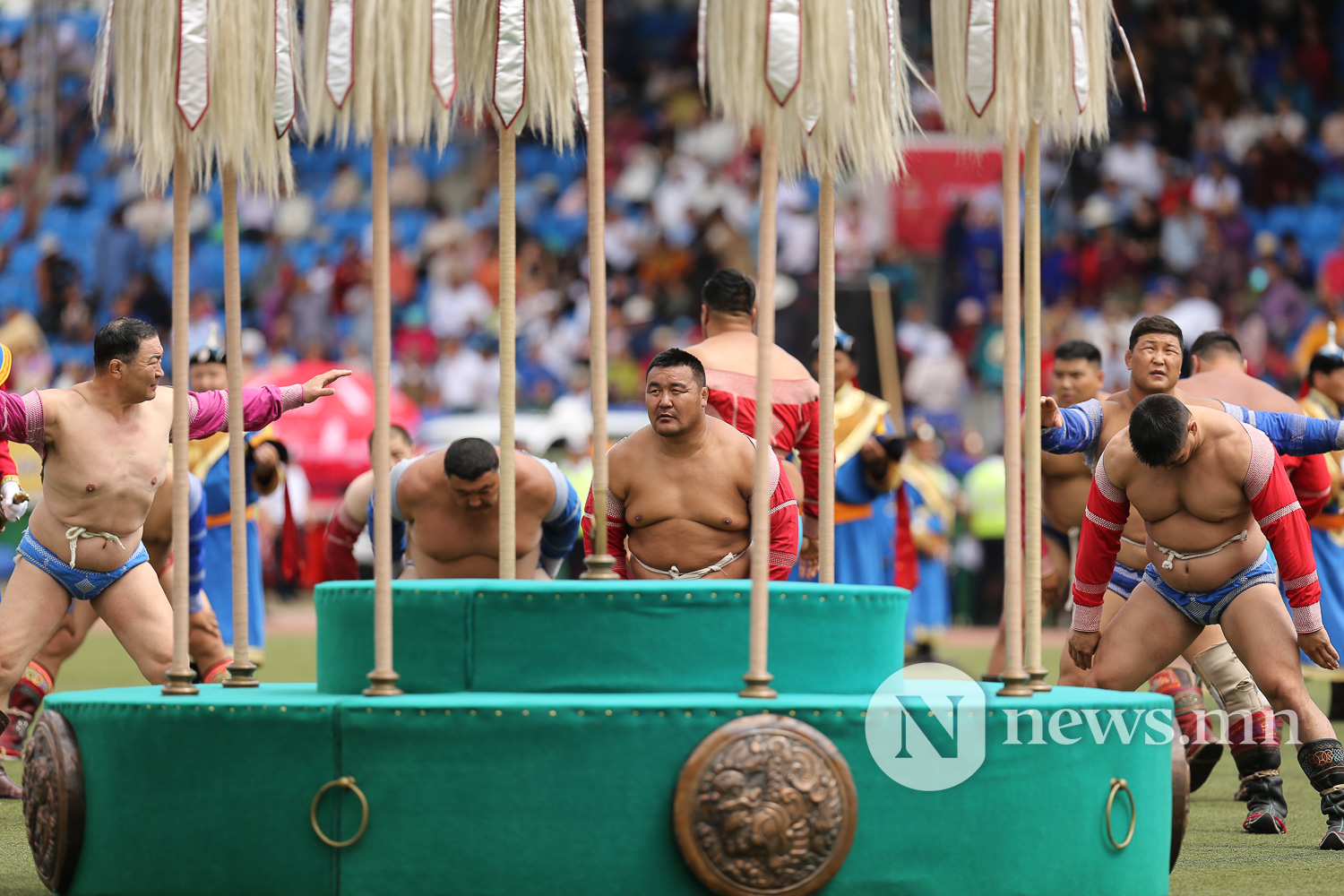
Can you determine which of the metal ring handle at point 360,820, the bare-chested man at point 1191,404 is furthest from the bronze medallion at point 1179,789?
the metal ring handle at point 360,820

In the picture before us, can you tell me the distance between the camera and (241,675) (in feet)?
17.5

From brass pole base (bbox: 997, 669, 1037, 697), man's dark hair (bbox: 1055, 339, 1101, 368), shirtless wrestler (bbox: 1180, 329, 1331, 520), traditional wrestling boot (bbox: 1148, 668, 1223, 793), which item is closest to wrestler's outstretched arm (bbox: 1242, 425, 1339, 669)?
traditional wrestling boot (bbox: 1148, 668, 1223, 793)

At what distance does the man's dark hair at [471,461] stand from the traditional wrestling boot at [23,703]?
2295mm

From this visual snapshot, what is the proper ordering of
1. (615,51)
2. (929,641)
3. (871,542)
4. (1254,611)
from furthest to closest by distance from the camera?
(615,51) < (929,641) < (871,542) < (1254,611)

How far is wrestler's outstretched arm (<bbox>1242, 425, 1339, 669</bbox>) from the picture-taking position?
618 centimetres

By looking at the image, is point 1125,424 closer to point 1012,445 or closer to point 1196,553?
point 1196,553

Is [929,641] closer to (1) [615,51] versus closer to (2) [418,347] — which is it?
(2) [418,347]

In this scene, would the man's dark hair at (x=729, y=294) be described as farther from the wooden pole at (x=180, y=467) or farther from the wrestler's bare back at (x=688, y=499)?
the wooden pole at (x=180, y=467)

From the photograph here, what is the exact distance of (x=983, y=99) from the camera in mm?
4984

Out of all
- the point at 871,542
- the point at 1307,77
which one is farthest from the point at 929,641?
the point at 1307,77

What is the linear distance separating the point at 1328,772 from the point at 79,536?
4.54 m

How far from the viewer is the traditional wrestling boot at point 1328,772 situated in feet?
20.2

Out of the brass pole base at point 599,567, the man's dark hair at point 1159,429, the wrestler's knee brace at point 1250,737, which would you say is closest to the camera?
the brass pole base at point 599,567

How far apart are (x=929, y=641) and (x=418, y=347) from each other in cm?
852
